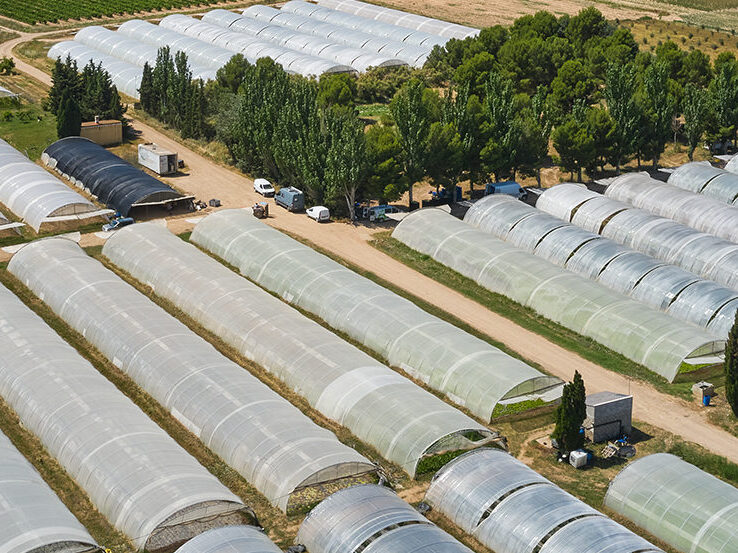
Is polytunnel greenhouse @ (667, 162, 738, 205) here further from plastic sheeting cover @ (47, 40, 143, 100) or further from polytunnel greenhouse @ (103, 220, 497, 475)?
plastic sheeting cover @ (47, 40, 143, 100)

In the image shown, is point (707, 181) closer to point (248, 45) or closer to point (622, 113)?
point (622, 113)

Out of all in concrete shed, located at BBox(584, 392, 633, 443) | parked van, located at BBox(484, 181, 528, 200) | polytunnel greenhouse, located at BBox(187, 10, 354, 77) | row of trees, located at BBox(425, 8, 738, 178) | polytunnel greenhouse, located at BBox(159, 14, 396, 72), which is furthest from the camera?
polytunnel greenhouse, located at BBox(159, 14, 396, 72)

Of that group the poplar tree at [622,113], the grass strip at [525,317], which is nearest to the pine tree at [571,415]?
the grass strip at [525,317]

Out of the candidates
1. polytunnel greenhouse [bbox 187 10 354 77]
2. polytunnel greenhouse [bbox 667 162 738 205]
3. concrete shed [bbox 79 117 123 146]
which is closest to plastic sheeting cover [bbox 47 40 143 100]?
polytunnel greenhouse [bbox 187 10 354 77]

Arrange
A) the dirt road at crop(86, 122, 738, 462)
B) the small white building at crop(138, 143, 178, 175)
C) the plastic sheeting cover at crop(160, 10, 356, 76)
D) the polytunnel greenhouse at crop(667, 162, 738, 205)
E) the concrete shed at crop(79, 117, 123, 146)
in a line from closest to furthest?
the dirt road at crop(86, 122, 738, 462) → the polytunnel greenhouse at crop(667, 162, 738, 205) → the small white building at crop(138, 143, 178, 175) → the concrete shed at crop(79, 117, 123, 146) → the plastic sheeting cover at crop(160, 10, 356, 76)

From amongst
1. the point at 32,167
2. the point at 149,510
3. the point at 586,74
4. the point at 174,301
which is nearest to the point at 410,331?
the point at 174,301

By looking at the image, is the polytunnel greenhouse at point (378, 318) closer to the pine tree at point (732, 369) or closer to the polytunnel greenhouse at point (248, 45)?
the pine tree at point (732, 369)

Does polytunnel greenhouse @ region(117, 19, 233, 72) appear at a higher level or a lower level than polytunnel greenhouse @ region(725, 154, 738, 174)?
higher
